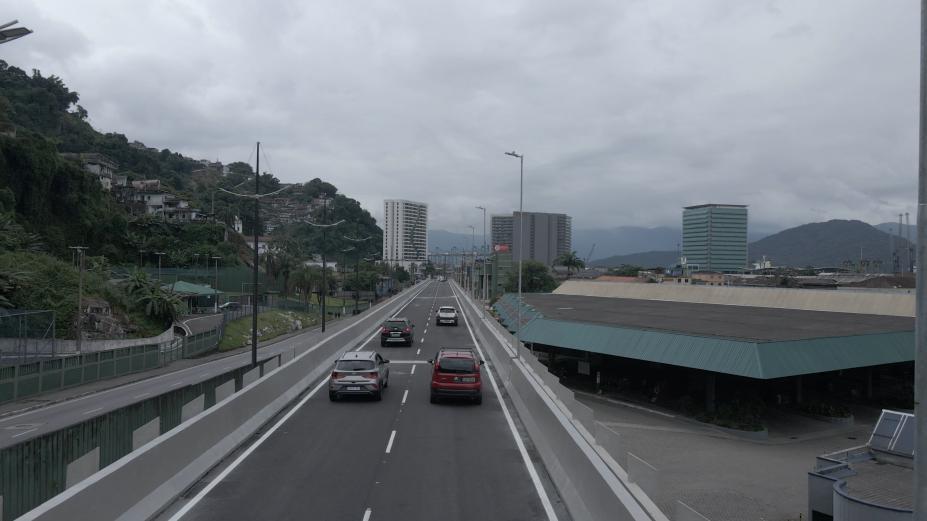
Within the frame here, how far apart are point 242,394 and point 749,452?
19976 mm

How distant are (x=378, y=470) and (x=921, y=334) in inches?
397

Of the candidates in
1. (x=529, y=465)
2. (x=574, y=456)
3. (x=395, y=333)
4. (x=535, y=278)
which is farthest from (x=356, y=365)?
(x=535, y=278)

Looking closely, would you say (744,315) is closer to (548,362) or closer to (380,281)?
(548,362)

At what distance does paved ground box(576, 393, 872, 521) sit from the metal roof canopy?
3.17m

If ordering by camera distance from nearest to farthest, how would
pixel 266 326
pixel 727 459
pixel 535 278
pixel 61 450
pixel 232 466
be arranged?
pixel 61 450 → pixel 232 466 → pixel 727 459 → pixel 266 326 → pixel 535 278

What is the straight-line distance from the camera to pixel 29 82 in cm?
13538

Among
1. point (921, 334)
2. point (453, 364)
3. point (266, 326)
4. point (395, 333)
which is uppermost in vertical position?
point (921, 334)

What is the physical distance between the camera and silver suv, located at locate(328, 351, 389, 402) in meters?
20.7

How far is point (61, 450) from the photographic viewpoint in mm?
9594

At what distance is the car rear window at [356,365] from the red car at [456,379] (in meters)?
2.11

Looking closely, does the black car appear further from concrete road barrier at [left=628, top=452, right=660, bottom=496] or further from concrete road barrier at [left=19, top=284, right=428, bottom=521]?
concrete road barrier at [left=628, top=452, right=660, bottom=496]

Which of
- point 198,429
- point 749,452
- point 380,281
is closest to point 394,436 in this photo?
point 198,429

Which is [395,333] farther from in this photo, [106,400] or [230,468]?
[230,468]

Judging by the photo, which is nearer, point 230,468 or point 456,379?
point 230,468
